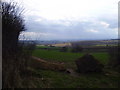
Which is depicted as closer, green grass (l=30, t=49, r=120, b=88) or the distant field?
green grass (l=30, t=49, r=120, b=88)

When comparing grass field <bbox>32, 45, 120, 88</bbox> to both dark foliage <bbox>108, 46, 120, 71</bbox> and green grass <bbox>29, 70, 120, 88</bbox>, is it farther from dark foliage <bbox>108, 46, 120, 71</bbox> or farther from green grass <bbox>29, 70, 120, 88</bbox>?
dark foliage <bbox>108, 46, 120, 71</bbox>

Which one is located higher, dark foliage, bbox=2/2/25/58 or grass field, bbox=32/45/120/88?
dark foliage, bbox=2/2/25/58

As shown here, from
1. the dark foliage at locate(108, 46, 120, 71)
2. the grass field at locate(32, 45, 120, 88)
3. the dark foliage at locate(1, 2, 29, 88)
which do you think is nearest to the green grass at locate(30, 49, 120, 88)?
the grass field at locate(32, 45, 120, 88)

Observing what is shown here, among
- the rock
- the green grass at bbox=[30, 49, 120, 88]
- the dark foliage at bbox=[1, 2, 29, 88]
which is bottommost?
the green grass at bbox=[30, 49, 120, 88]

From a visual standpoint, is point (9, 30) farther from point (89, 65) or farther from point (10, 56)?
point (89, 65)

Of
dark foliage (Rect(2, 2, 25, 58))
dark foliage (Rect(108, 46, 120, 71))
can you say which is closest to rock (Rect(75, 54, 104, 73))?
dark foliage (Rect(108, 46, 120, 71))

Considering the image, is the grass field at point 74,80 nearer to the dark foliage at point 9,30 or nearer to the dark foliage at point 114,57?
the dark foliage at point 9,30

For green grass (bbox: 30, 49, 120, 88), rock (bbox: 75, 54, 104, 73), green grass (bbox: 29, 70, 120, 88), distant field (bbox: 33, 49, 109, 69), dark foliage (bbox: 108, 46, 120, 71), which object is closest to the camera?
green grass (bbox: 29, 70, 120, 88)

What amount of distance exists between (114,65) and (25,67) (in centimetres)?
954

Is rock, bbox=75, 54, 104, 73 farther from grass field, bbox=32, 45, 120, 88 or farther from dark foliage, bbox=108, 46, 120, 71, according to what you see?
dark foliage, bbox=108, 46, 120, 71

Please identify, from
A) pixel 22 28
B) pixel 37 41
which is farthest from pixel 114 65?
pixel 37 41

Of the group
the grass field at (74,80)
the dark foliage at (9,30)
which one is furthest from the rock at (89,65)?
the dark foliage at (9,30)

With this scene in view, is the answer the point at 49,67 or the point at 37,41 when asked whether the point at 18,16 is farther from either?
the point at 49,67

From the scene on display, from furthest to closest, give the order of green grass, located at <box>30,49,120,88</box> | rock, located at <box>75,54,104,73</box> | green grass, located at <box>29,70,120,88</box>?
rock, located at <box>75,54,104,73</box>, green grass, located at <box>30,49,120,88</box>, green grass, located at <box>29,70,120,88</box>
